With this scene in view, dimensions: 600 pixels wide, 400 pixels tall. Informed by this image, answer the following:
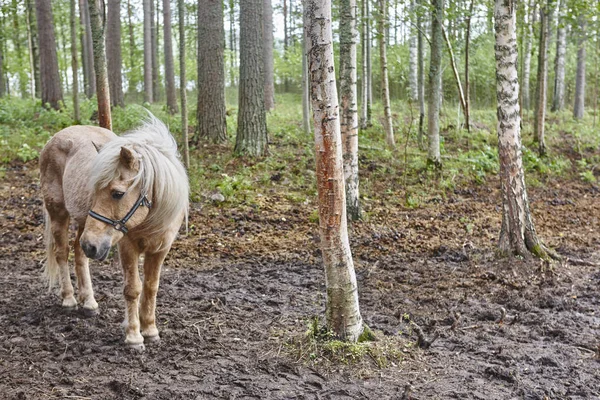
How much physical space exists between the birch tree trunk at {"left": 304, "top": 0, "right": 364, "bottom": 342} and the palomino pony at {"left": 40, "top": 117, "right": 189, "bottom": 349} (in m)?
1.21

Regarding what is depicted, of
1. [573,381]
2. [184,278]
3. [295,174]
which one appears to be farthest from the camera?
[295,174]

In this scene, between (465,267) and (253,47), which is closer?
(465,267)

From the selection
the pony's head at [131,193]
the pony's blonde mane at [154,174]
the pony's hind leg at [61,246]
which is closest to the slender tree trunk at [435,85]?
the pony's blonde mane at [154,174]

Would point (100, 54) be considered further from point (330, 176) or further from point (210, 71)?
point (210, 71)

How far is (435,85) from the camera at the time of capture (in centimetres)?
1070

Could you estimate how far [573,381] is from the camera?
3.96 m

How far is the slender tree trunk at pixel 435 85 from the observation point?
1070 centimetres

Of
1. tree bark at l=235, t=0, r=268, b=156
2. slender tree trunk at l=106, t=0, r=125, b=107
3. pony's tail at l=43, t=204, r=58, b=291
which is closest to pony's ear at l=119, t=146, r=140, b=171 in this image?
pony's tail at l=43, t=204, r=58, b=291

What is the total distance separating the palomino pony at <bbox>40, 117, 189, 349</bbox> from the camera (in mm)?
3928

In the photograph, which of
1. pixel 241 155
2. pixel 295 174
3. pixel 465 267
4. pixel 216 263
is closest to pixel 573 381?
pixel 465 267

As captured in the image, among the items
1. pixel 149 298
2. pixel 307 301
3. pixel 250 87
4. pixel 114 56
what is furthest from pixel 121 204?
pixel 114 56

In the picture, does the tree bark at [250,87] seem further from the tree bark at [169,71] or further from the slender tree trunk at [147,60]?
the slender tree trunk at [147,60]

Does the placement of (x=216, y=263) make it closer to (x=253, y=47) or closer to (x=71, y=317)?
(x=71, y=317)

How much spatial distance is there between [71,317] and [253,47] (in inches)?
304
